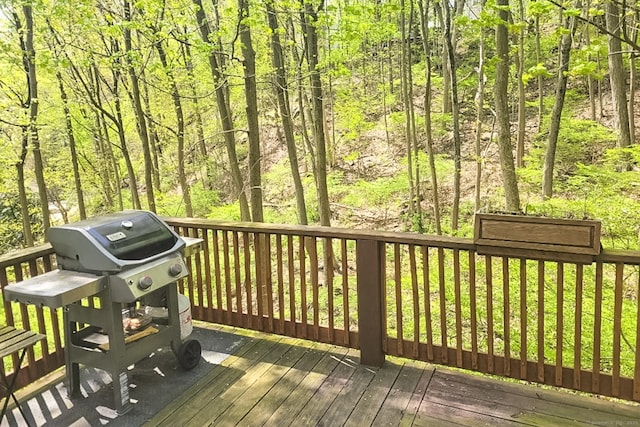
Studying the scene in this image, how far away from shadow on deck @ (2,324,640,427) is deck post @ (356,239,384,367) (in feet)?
0.34

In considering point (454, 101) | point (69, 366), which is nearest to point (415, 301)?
point (69, 366)

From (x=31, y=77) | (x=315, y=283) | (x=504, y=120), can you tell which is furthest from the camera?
(x=31, y=77)

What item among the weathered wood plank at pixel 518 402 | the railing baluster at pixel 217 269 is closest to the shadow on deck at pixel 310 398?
the weathered wood plank at pixel 518 402

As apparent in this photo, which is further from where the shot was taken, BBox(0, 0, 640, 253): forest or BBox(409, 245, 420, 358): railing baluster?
BBox(0, 0, 640, 253): forest

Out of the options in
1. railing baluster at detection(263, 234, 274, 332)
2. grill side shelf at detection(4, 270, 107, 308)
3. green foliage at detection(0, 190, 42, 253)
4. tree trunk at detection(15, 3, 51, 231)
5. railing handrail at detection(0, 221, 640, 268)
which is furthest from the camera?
green foliage at detection(0, 190, 42, 253)

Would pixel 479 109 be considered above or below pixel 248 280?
above

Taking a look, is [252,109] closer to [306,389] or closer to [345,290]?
[345,290]

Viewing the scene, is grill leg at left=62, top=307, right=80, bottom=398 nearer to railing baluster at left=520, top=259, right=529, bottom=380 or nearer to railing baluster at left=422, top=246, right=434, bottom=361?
railing baluster at left=422, top=246, right=434, bottom=361

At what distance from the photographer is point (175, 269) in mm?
2600

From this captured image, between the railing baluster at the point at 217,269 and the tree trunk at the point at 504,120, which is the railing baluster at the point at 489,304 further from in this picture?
the tree trunk at the point at 504,120

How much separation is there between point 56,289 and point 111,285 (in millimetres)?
264

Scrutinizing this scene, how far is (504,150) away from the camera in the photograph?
5781 mm

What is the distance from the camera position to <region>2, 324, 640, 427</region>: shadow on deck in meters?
2.34

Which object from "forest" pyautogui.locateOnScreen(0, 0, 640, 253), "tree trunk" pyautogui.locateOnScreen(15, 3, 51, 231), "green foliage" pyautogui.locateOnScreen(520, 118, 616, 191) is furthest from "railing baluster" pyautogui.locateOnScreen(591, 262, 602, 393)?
"green foliage" pyautogui.locateOnScreen(520, 118, 616, 191)
